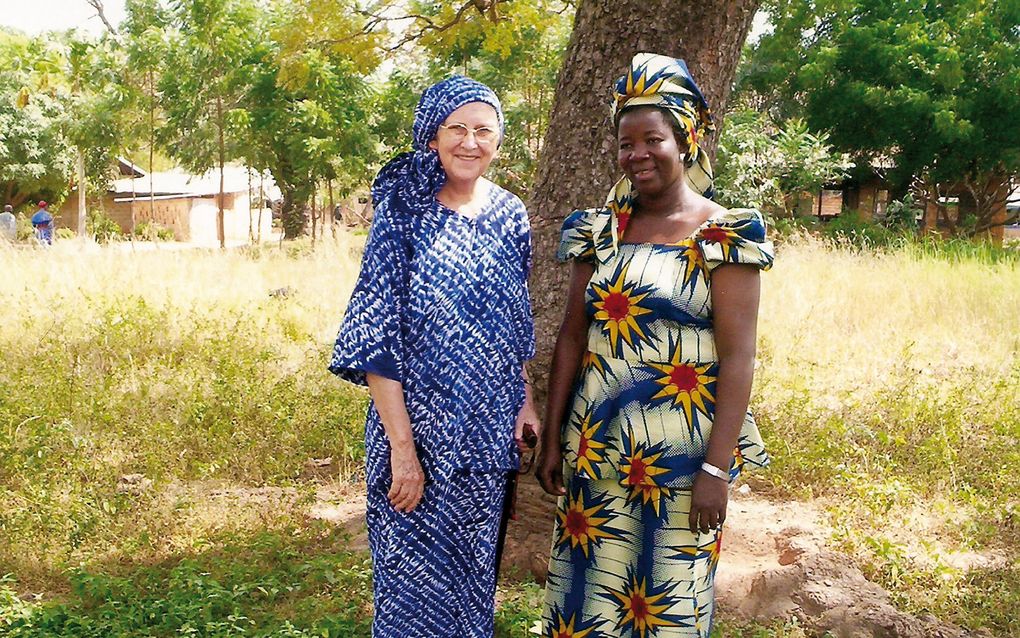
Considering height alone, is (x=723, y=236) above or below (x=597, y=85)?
below

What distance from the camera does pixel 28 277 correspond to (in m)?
8.67

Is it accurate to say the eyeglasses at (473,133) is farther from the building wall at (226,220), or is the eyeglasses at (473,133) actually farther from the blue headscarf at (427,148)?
the building wall at (226,220)

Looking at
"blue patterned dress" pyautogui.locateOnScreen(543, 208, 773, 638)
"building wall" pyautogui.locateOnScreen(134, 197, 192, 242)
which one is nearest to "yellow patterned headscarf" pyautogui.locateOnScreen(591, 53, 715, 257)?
"blue patterned dress" pyautogui.locateOnScreen(543, 208, 773, 638)

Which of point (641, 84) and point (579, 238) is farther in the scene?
point (579, 238)

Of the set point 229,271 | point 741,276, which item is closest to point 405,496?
point 741,276

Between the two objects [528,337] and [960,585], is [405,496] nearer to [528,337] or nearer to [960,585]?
[528,337]

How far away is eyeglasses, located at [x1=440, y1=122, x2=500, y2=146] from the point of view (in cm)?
220

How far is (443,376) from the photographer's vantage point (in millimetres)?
2230

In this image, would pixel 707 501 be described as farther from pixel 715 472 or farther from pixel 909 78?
pixel 909 78

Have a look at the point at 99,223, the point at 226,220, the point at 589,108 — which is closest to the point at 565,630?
the point at 589,108

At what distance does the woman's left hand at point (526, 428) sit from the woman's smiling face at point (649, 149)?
692 mm

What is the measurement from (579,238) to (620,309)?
0.81 ft

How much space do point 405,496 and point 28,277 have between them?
7848 millimetres

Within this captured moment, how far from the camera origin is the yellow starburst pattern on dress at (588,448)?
7.37 feet
